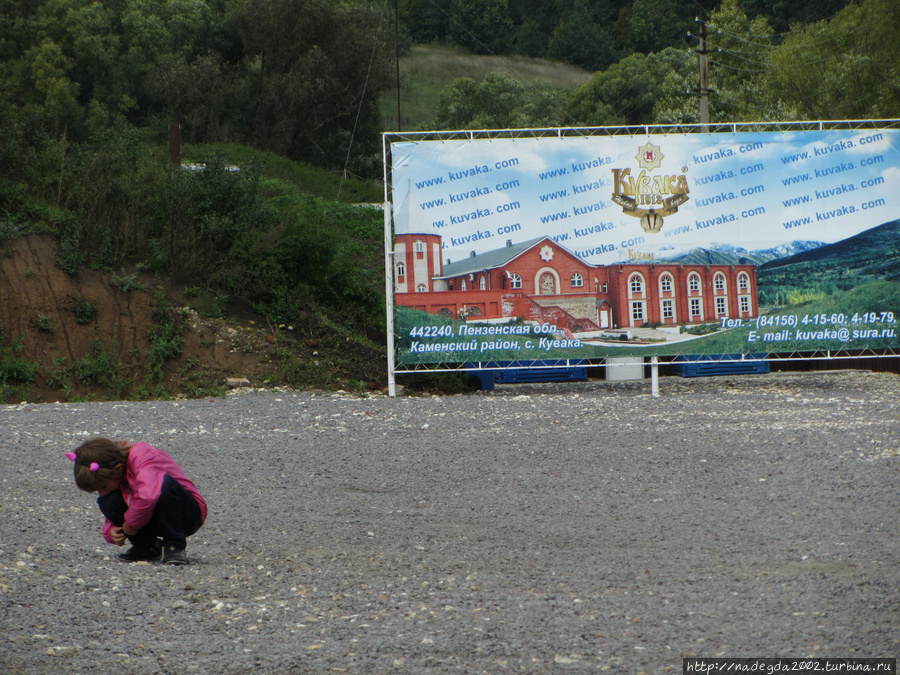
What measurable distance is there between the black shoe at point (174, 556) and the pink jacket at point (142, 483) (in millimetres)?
269

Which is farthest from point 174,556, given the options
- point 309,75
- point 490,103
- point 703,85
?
point 490,103

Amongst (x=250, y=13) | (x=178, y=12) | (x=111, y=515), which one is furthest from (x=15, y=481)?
(x=178, y=12)

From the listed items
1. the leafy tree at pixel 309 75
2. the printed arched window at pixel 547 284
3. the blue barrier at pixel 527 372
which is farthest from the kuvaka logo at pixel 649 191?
the leafy tree at pixel 309 75

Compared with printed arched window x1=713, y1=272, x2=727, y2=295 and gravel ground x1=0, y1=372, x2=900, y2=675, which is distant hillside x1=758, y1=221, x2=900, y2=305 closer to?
printed arched window x1=713, y1=272, x2=727, y2=295

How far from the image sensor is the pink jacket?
5.95m

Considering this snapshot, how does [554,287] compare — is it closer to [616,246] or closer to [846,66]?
[616,246]

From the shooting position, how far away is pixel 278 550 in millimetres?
6715

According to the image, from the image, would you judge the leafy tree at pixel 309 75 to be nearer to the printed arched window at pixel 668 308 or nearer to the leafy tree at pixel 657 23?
the leafy tree at pixel 657 23

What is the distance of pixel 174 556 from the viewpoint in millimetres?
6160

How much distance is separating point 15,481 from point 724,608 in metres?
7.14

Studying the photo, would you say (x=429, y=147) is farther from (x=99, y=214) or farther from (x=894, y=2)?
(x=894, y=2)

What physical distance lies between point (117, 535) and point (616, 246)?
1100 cm

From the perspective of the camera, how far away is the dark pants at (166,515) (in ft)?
20.0

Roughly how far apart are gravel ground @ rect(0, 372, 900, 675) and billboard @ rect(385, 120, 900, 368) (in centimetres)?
240
